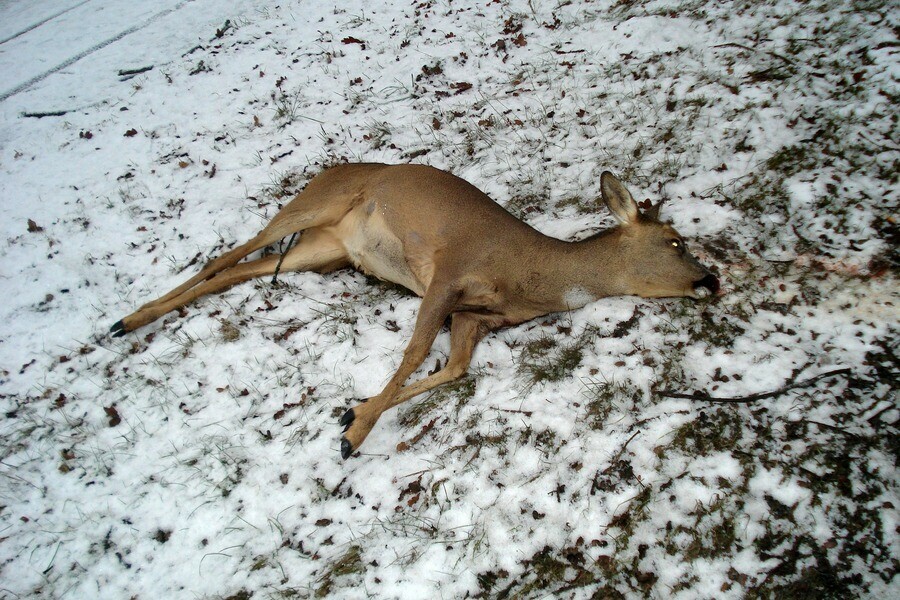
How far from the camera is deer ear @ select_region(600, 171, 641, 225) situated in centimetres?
490

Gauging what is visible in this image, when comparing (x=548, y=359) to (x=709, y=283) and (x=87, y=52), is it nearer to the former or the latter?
(x=709, y=283)

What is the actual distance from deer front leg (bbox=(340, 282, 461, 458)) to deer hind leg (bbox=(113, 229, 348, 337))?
1.60 metres

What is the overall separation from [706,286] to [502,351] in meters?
1.84

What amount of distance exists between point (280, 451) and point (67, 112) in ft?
26.0

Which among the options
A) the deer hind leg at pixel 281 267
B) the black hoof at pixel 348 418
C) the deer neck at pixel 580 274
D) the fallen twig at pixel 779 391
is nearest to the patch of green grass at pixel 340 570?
the black hoof at pixel 348 418

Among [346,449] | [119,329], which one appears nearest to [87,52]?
Result: [119,329]

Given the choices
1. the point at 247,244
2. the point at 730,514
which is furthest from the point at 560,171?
the point at 730,514

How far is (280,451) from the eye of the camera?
4.43 meters

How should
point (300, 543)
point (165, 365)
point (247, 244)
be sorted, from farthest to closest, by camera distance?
point (247, 244) → point (165, 365) → point (300, 543)

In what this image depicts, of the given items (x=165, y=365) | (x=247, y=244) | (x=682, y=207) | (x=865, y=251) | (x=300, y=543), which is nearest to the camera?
(x=300, y=543)

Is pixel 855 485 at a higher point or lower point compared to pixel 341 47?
lower

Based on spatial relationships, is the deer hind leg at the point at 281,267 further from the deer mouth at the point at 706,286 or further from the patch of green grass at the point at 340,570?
the deer mouth at the point at 706,286

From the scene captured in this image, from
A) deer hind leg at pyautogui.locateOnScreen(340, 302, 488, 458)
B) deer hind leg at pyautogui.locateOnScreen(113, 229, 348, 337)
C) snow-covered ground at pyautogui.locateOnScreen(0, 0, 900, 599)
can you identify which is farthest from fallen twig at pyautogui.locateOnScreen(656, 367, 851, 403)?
deer hind leg at pyautogui.locateOnScreen(113, 229, 348, 337)

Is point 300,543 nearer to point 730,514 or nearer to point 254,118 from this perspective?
point 730,514
